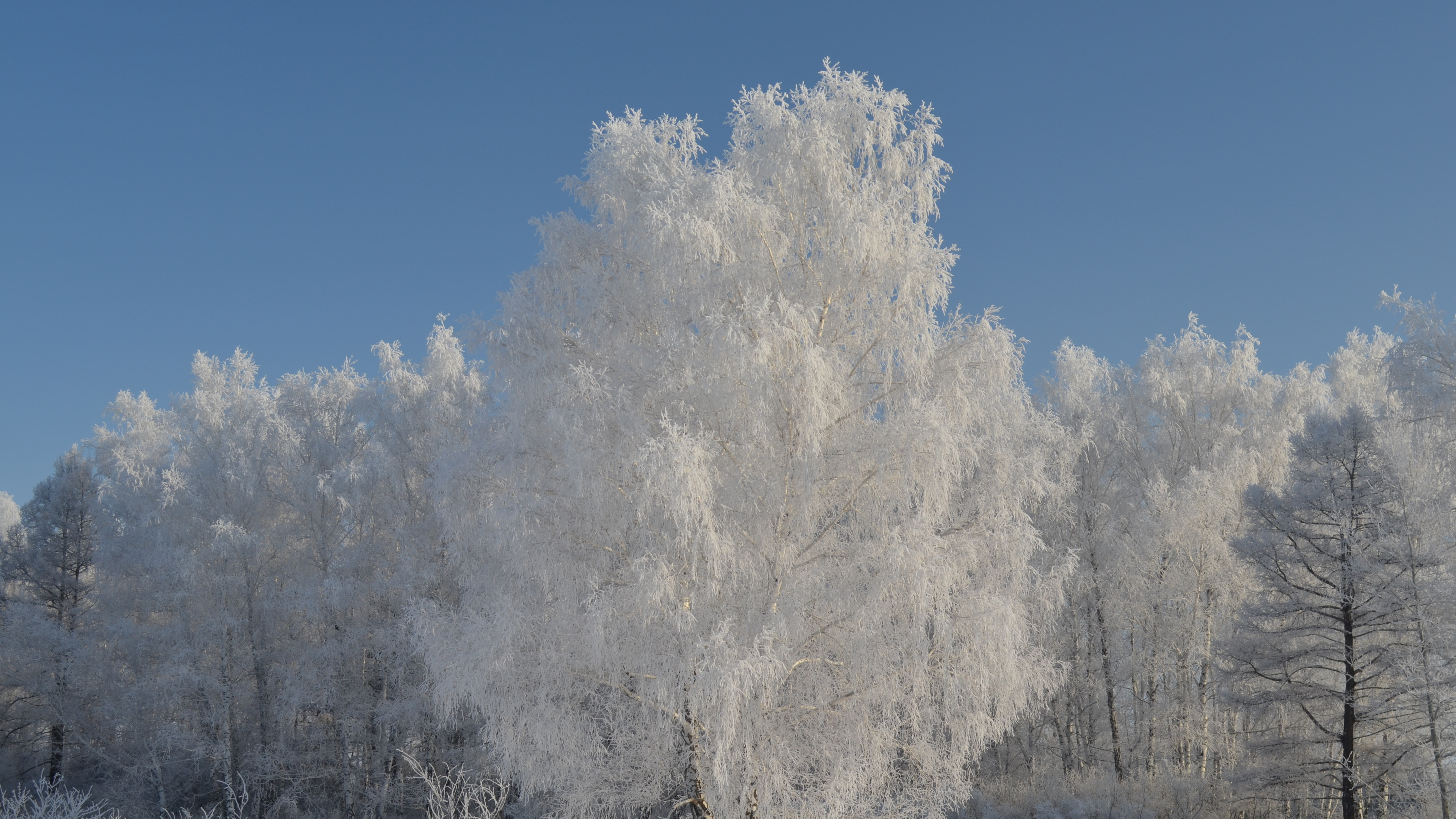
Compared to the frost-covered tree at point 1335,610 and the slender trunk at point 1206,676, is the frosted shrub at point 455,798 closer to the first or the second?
the frost-covered tree at point 1335,610

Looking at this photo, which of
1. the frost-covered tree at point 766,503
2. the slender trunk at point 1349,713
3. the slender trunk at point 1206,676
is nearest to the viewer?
the frost-covered tree at point 766,503

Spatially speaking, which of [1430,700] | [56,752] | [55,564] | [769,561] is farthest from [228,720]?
[1430,700]

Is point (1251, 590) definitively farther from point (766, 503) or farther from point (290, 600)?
point (290, 600)

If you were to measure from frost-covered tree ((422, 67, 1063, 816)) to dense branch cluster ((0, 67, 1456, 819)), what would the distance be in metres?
0.04

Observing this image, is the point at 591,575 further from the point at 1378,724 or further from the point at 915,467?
the point at 1378,724

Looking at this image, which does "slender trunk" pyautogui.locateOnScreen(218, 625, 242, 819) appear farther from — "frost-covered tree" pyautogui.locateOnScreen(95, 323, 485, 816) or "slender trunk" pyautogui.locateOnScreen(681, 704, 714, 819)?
"slender trunk" pyautogui.locateOnScreen(681, 704, 714, 819)

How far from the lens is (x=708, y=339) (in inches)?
296

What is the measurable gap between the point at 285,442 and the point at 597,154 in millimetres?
12662

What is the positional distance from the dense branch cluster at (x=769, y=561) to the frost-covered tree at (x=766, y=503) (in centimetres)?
4

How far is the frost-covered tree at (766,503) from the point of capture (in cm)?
713

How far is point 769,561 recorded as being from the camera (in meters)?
7.75

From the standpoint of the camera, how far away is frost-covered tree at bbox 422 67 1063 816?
23.4 ft

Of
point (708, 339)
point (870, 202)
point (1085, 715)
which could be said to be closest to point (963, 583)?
point (708, 339)

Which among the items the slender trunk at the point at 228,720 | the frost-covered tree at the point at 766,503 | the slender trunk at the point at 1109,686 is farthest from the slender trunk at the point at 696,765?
the slender trunk at the point at 228,720
